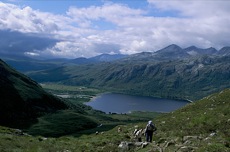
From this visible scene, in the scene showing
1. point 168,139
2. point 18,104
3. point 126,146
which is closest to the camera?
point 126,146

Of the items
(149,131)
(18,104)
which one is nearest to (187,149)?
(149,131)

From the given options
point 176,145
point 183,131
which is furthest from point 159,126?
point 176,145

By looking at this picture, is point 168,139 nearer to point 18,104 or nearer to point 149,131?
point 149,131

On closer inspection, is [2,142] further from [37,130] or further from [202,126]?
[37,130]

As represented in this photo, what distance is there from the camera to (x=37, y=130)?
12950 centimetres

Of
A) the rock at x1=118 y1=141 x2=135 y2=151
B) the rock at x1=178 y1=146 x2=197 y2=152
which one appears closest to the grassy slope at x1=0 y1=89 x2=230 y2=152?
the rock at x1=118 y1=141 x2=135 y2=151

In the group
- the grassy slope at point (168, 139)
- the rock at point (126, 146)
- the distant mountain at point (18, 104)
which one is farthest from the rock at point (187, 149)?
the distant mountain at point (18, 104)

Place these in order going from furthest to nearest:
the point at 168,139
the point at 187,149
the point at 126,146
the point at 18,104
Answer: the point at 18,104 → the point at 168,139 → the point at 126,146 → the point at 187,149

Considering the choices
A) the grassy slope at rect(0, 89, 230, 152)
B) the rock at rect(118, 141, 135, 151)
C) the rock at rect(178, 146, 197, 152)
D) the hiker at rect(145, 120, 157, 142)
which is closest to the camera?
the rock at rect(178, 146, 197, 152)

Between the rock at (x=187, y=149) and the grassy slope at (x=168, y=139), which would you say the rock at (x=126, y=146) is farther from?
the rock at (x=187, y=149)

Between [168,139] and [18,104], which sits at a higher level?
[168,139]

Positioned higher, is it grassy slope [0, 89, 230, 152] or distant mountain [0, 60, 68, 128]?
grassy slope [0, 89, 230, 152]

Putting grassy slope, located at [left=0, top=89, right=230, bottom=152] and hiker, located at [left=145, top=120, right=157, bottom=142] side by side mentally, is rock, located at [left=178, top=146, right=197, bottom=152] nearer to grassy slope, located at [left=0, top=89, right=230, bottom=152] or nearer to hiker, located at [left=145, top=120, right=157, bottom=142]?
grassy slope, located at [left=0, top=89, right=230, bottom=152]

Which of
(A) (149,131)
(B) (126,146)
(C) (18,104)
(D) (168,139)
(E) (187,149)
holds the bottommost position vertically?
(C) (18,104)
